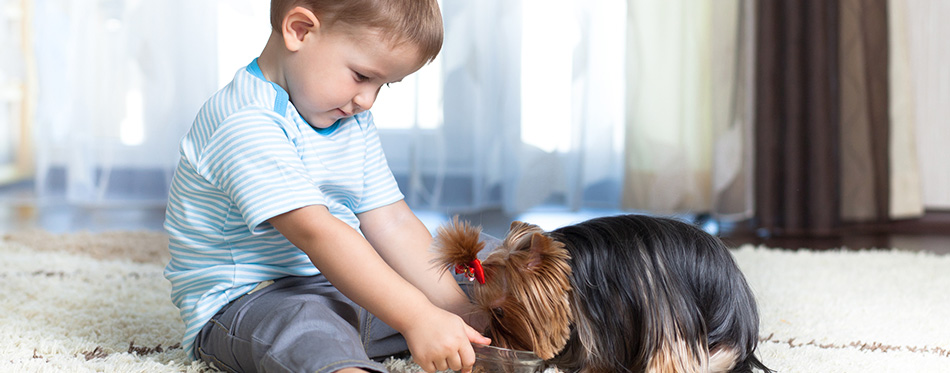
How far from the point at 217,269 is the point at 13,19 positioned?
2.44 meters

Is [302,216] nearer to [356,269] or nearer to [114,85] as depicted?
[356,269]

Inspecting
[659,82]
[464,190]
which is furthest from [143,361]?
[659,82]

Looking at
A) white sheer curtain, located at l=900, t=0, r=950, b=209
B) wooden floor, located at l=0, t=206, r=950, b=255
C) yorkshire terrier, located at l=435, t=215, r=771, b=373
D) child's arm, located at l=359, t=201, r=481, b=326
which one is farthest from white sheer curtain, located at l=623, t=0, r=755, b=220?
yorkshire terrier, located at l=435, t=215, r=771, b=373

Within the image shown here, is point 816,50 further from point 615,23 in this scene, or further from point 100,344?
point 100,344

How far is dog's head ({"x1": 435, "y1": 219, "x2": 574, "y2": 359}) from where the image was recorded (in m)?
0.82

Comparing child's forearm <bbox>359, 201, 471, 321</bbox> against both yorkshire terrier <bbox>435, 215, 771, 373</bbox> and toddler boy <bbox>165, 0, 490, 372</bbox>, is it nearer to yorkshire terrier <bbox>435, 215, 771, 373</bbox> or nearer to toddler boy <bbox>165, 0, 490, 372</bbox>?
toddler boy <bbox>165, 0, 490, 372</bbox>

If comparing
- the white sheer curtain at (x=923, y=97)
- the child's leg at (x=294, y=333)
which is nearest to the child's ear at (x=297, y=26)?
the child's leg at (x=294, y=333)

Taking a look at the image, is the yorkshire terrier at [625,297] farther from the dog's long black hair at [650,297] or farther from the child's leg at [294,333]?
the child's leg at [294,333]

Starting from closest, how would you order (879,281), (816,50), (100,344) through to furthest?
(100,344) < (879,281) < (816,50)

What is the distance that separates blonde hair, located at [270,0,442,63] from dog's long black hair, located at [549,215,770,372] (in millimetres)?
287

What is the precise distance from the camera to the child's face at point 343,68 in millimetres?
877

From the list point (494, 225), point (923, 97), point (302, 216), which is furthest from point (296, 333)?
point (923, 97)

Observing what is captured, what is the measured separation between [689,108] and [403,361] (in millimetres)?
1869

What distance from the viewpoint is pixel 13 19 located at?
281 centimetres
